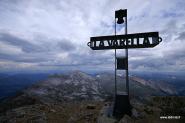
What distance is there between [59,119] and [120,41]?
10195mm

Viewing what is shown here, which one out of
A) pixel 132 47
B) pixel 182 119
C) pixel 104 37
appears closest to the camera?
pixel 182 119

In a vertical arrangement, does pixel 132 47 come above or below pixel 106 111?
above

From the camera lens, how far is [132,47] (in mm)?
17297

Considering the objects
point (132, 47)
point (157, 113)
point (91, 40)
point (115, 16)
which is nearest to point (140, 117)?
point (157, 113)

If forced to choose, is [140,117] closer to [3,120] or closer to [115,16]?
[115,16]

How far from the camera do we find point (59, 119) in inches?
656

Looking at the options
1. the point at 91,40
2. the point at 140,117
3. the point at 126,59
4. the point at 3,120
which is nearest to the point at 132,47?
the point at 126,59

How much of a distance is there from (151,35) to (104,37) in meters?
4.94

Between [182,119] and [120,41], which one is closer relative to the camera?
[182,119]

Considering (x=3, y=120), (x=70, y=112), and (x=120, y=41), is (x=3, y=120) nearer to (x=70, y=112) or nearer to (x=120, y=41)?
(x=70, y=112)

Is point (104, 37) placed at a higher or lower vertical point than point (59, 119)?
higher

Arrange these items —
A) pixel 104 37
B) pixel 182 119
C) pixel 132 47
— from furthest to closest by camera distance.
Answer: pixel 104 37 < pixel 132 47 < pixel 182 119

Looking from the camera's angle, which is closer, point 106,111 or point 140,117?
point 140,117

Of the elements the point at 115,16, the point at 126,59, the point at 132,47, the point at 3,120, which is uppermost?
the point at 115,16
